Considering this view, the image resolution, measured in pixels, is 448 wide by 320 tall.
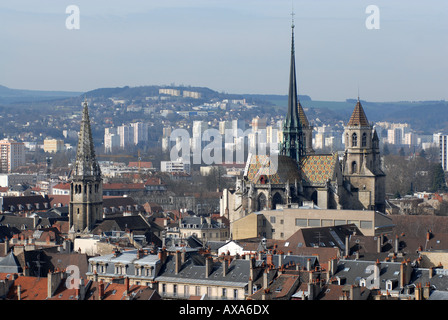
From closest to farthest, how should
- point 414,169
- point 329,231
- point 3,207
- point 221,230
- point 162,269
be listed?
point 162,269
point 329,231
point 221,230
point 3,207
point 414,169

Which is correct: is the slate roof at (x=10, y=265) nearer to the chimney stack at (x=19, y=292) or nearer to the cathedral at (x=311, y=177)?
the chimney stack at (x=19, y=292)

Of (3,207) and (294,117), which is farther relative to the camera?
(3,207)

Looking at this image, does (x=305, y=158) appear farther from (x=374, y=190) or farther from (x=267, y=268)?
(x=267, y=268)

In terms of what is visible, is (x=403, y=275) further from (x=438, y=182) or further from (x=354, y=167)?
(x=438, y=182)

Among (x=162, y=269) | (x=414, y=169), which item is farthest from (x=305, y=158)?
(x=414, y=169)

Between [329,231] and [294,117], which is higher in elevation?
[294,117]
